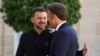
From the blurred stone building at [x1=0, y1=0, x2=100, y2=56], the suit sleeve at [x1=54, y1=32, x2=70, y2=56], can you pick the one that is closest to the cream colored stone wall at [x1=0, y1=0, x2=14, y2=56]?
the blurred stone building at [x1=0, y1=0, x2=100, y2=56]

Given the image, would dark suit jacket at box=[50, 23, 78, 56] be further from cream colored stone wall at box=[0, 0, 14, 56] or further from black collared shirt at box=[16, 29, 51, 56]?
cream colored stone wall at box=[0, 0, 14, 56]

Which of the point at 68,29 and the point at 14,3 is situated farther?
the point at 14,3

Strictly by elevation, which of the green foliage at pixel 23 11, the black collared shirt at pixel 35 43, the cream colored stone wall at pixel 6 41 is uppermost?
the green foliage at pixel 23 11

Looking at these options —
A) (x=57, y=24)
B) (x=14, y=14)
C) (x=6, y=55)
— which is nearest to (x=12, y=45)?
(x=6, y=55)

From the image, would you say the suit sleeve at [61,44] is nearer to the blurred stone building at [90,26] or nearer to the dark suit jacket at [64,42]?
the dark suit jacket at [64,42]

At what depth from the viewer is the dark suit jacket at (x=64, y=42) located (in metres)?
3.73

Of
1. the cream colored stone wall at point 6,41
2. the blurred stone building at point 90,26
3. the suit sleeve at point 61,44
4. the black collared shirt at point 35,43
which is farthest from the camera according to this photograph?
the cream colored stone wall at point 6,41

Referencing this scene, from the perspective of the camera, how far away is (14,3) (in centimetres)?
630

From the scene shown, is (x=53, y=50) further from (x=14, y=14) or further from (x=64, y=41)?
(x=14, y=14)

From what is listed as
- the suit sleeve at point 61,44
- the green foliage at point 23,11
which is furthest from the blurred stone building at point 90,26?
the suit sleeve at point 61,44

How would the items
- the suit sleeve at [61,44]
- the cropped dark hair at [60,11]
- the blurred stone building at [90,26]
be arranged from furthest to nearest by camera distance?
the blurred stone building at [90,26] → the cropped dark hair at [60,11] → the suit sleeve at [61,44]

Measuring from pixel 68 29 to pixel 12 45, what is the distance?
17.8ft

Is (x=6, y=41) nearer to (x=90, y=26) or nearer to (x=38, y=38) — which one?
(x=90, y=26)

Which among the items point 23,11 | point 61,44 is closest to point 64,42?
point 61,44
